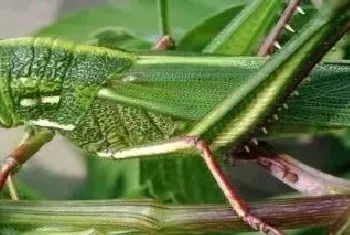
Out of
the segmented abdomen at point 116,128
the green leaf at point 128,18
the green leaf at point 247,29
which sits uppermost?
the green leaf at point 247,29

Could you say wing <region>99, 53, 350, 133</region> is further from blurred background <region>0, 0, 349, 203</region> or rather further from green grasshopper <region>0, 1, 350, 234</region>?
blurred background <region>0, 0, 349, 203</region>

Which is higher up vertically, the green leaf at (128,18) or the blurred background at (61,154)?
the green leaf at (128,18)

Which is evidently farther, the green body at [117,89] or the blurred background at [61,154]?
the blurred background at [61,154]

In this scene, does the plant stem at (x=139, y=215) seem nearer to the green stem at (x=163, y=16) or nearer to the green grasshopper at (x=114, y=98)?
the green grasshopper at (x=114, y=98)

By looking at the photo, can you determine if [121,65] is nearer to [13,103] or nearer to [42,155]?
[13,103]

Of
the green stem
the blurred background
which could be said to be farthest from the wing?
the blurred background

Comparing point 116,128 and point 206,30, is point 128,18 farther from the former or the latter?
point 116,128

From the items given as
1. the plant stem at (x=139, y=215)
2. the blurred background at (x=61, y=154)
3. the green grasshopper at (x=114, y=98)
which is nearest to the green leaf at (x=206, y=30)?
the green grasshopper at (x=114, y=98)

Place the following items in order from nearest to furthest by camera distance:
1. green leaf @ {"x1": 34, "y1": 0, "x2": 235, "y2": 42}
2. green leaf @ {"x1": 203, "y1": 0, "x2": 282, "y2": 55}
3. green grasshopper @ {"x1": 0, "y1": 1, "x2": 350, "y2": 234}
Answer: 1. green grasshopper @ {"x1": 0, "y1": 1, "x2": 350, "y2": 234}
2. green leaf @ {"x1": 203, "y1": 0, "x2": 282, "y2": 55}
3. green leaf @ {"x1": 34, "y1": 0, "x2": 235, "y2": 42}
